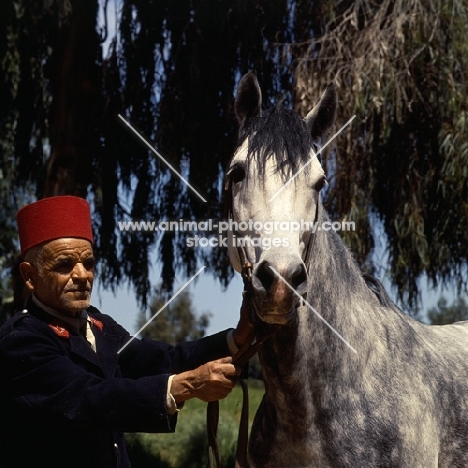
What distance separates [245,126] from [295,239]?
61 cm

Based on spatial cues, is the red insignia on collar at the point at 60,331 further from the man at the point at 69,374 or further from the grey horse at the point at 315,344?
the grey horse at the point at 315,344

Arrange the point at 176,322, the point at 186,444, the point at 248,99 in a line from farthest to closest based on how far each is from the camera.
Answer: the point at 176,322 → the point at 186,444 → the point at 248,99

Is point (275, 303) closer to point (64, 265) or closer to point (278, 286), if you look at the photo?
point (278, 286)

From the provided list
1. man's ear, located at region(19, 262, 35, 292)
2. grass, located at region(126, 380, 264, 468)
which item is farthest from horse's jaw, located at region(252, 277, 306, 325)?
grass, located at region(126, 380, 264, 468)

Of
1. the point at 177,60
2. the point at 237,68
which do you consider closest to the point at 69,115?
the point at 177,60

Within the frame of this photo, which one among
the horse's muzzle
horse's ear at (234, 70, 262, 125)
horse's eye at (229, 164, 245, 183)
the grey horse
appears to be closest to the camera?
the horse's muzzle

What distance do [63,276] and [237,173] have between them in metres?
0.72

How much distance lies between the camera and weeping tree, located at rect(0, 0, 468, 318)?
6.39m

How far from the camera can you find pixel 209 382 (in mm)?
2477

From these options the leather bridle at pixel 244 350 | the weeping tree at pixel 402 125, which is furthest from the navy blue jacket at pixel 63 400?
the weeping tree at pixel 402 125

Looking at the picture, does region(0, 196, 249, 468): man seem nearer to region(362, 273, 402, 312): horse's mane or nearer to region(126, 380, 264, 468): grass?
region(362, 273, 402, 312): horse's mane

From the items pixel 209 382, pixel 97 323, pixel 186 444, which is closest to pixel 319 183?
pixel 209 382

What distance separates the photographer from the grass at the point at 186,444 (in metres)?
7.77

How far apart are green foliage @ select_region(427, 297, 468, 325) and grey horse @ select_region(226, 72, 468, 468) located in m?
4.18
